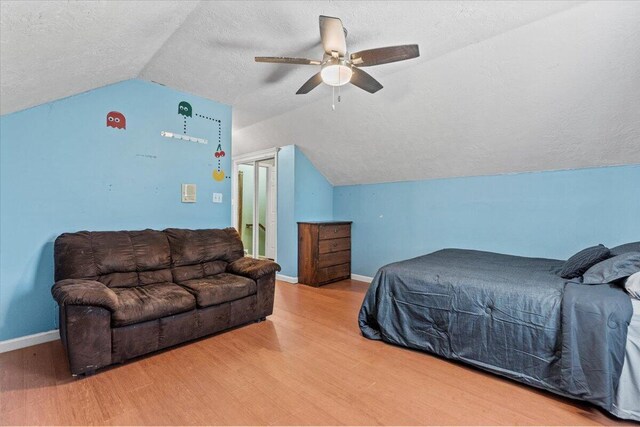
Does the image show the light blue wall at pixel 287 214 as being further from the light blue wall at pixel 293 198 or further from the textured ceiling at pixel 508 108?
the textured ceiling at pixel 508 108

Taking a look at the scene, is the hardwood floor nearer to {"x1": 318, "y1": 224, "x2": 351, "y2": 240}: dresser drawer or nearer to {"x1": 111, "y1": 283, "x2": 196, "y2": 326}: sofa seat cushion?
{"x1": 111, "y1": 283, "x2": 196, "y2": 326}: sofa seat cushion

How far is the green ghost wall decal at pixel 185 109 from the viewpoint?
343 centimetres

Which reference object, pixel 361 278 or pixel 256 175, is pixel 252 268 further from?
pixel 256 175

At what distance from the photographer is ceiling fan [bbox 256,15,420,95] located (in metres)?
1.89

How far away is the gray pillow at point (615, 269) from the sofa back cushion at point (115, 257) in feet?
11.4

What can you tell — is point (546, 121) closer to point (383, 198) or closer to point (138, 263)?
point (383, 198)

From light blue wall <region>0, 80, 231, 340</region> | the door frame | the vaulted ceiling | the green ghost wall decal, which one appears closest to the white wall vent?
light blue wall <region>0, 80, 231, 340</region>

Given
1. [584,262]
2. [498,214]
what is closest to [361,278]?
[498,214]

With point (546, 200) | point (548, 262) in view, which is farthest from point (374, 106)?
point (548, 262)

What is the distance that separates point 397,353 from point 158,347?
1.94 meters

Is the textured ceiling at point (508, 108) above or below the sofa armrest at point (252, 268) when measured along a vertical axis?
above

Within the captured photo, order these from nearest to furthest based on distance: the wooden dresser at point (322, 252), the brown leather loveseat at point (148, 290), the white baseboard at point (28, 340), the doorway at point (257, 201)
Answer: the brown leather loveseat at point (148, 290) → the white baseboard at point (28, 340) → the wooden dresser at point (322, 252) → the doorway at point (257, 201)

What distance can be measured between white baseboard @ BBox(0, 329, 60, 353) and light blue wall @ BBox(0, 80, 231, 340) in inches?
1.6

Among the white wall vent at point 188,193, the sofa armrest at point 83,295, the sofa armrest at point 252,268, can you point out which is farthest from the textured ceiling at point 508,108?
the sofa armrest at point 83,295
